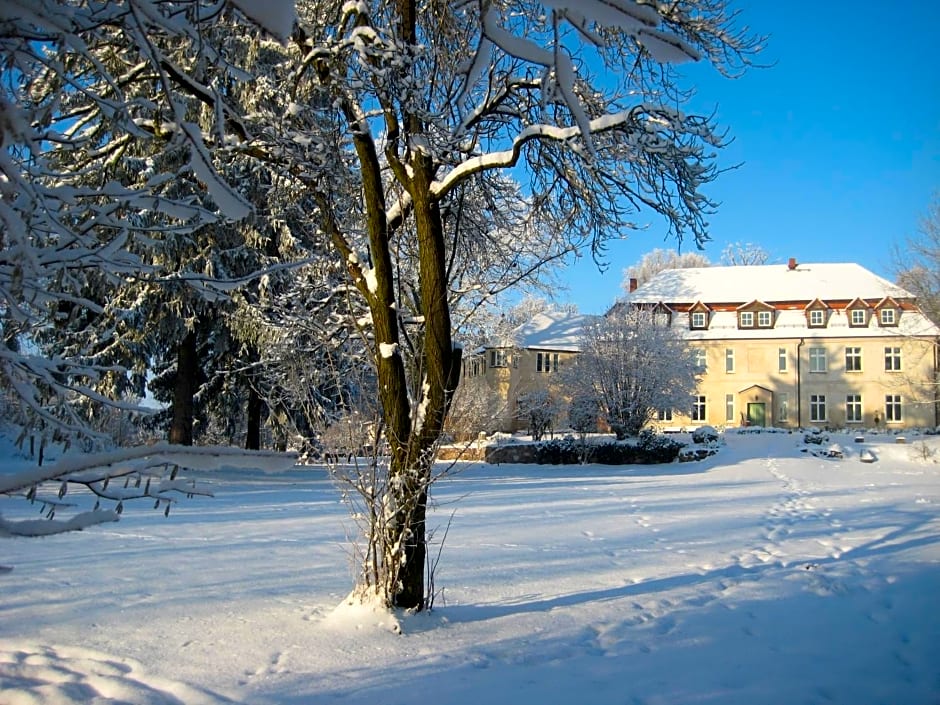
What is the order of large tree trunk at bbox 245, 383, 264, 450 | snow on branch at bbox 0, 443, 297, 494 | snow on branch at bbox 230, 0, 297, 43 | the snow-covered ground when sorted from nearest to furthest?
1. snow on branch at bbox 230, 0, 297, 43
2. snow on branch at bbox 0, 443, 297, 494
3. the snow-covered ground
4. large tree trunk at bbox 245, 383, 264, 450

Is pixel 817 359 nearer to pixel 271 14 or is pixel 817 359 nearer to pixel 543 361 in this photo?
pixel 543 361

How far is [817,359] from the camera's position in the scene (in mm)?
41719

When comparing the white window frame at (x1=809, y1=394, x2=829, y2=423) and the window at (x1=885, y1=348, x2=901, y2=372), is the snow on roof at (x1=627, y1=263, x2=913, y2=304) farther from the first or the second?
the white window frame at (x1=809, y1=394, x2=829, y2=423)

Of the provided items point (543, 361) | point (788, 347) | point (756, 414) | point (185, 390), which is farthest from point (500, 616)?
point (788, 347)

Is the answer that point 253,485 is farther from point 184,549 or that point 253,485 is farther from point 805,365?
point 805,365

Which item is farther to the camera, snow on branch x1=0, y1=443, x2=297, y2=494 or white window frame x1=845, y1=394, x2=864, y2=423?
white window frame x1=845, y1=394, x2=864, y2=423

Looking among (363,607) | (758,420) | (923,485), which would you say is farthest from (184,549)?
(758,420)

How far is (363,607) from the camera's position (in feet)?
17.0

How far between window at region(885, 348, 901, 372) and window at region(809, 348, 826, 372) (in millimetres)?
3218

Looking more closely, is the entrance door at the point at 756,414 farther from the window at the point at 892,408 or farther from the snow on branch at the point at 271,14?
the snow on branch at the point at 271,14

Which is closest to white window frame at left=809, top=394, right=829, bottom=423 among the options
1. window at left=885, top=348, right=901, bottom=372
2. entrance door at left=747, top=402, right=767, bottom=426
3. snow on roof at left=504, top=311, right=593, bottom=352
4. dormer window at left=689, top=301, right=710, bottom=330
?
entrance door at left=747, top=402, right=767, bottom=426

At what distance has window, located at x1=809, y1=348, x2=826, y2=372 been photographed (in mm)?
41625

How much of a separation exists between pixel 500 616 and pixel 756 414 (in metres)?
40.3

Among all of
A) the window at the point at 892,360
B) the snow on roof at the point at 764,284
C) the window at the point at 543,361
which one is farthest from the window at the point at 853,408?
the window at the point at 543,361
